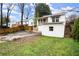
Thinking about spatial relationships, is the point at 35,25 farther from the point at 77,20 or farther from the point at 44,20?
the point at 77,20

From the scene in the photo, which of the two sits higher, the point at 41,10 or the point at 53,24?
the point at 41,10

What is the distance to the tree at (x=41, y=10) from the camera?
2627 mm

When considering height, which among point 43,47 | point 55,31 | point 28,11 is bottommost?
point 43,47

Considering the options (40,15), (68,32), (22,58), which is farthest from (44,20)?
(22,58)

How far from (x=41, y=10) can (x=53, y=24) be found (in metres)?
0.22

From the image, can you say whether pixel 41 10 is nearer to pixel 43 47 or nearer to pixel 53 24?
pixel 53 24

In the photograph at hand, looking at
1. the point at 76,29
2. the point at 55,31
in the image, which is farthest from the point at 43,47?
the point at 76,29

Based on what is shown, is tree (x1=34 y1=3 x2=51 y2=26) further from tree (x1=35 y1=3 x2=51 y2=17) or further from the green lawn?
the green lawn

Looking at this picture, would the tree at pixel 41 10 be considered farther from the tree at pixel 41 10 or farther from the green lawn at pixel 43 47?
the green lawn at pixel 43 47

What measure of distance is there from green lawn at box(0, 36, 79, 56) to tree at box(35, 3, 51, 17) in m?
0.28

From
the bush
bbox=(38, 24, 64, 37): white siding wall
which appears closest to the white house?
bbox=(38, 24, 64, 37): white siding wall

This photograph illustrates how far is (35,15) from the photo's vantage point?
2652mm

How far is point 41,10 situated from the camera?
265cm

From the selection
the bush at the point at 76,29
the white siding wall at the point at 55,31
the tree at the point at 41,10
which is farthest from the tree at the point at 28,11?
the bush at the point at 76,29
